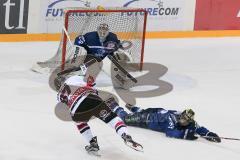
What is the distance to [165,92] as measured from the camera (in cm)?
722

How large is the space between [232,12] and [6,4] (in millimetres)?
3956

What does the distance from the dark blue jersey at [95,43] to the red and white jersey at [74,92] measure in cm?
213

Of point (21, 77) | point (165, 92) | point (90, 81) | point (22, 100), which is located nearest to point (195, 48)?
point (165, 92)

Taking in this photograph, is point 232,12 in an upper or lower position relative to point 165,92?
upper

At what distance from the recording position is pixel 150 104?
261 inches

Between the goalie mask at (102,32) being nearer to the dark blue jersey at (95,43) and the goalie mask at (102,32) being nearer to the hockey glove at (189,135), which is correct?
the dark blue jersey at (95,43)

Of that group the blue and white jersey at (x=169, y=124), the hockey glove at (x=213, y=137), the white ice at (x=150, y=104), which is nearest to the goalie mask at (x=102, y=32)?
the white ice at (x=150, y=104)

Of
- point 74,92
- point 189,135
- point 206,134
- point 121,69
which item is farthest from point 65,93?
point 121,69

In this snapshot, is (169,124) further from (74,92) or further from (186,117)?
(74,92)

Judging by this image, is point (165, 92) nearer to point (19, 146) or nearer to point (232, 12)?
point (19, 146)

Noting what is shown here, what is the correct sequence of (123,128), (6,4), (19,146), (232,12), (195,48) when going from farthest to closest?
(232,12) → (195,48) → (6,4) → (19,146) → (123,128)

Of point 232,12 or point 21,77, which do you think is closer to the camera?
point 21,77

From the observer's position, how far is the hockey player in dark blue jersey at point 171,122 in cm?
545

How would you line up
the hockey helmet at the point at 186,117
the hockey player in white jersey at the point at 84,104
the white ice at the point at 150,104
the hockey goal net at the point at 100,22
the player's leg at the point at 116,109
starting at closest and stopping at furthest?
the hockey player in white jersey at the point at 84,104 < the white ice at the point at 150,104 < the hockey helmet at the point at 186,117 < the player's leg at the point at 116,109 < the hockey goal net at the point at 100,22
